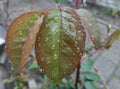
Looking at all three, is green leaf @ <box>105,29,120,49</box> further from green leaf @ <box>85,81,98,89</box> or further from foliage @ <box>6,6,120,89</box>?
green leaf @ <box>85,81,98,89</box>

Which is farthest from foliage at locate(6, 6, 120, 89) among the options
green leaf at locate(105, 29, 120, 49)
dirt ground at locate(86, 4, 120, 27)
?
dirt ground at locate(86, 4, 120, 27)

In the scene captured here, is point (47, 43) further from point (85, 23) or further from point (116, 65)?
point (116, 65)

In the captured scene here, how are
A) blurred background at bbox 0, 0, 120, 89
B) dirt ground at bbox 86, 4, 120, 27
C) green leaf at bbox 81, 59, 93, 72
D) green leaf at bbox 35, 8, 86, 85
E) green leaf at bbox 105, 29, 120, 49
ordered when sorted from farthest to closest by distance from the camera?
dirt ground at bbox 86, 4, 120, 27 → blurred background at bbox 0, 0, 120, 89 → green leaf at bbox 81, 59, 93, 72 → green leaf at bbox 105, 29, 120, 49 → green leaf at bbox 35, 8, 86, 85

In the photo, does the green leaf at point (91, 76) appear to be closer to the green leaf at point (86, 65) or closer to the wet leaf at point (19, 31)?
the green leaf at point (86, 65)

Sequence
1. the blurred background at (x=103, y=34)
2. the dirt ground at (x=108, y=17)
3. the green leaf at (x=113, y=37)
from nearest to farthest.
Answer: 1. the green leaf at (x=113, y=37)
2. the blurred background at (x=103, y=34)
3. the dirt ground at (x=108, y=17)

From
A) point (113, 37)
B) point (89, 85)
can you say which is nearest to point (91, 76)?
point (89, 85)

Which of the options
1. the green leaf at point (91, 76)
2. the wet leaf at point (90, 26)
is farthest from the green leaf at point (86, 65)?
the wet leaf at point (90, 26)

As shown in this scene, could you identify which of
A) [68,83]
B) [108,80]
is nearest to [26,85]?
[68,83]
